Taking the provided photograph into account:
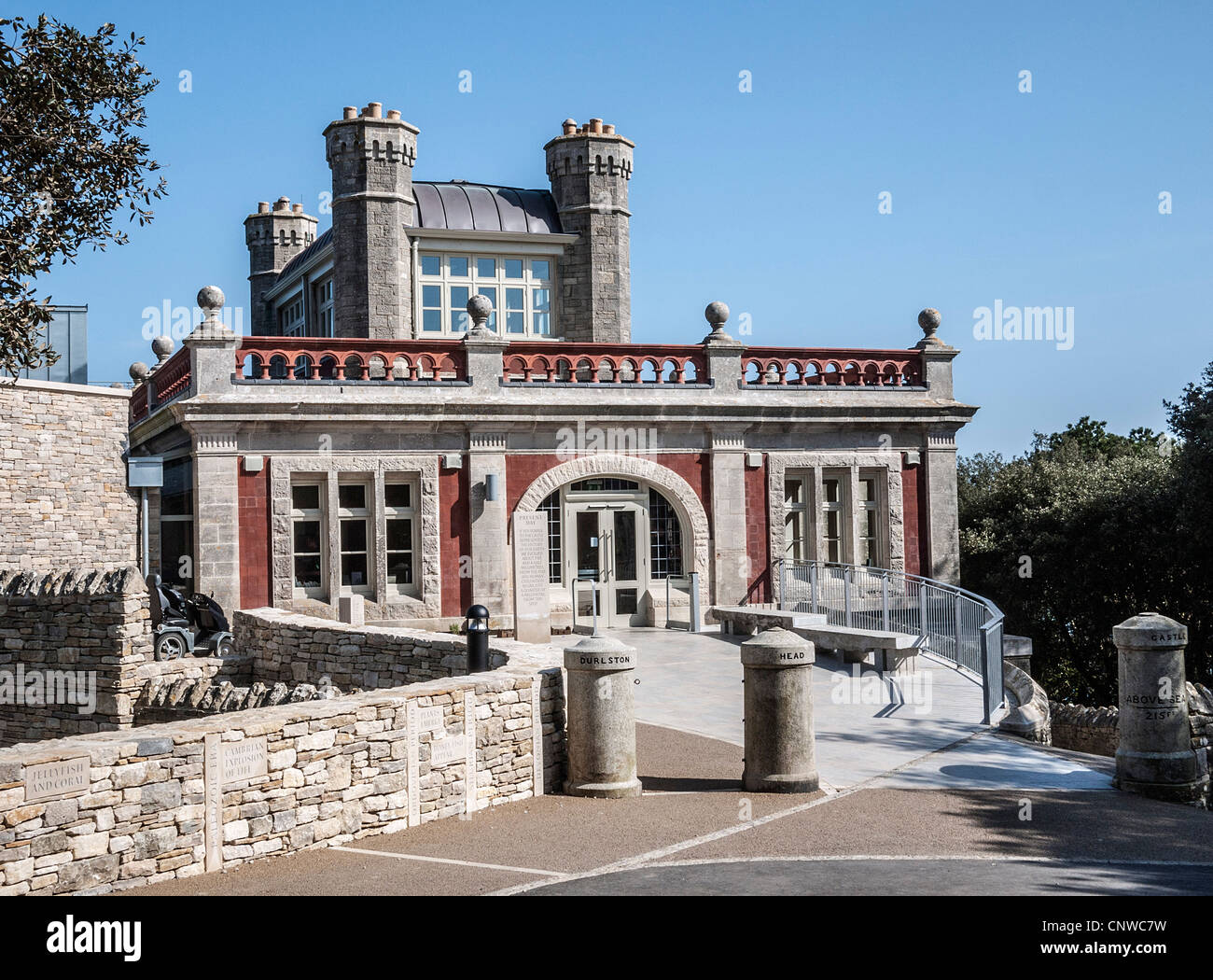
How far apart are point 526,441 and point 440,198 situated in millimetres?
6751

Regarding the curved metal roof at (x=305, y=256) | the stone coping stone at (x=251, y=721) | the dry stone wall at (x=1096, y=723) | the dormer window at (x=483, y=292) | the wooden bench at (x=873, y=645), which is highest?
the curved metal roof at (x=305, y=256)

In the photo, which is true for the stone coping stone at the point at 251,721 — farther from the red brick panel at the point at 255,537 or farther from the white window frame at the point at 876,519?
the white window frame at the point at 876,519

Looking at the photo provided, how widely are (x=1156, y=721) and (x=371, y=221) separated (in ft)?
55.1

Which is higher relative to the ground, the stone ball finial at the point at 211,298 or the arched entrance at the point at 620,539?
the stone ball finial at the point at 211,298

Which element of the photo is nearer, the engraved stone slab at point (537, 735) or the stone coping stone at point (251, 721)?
the stone coping stone at point (251, 721)

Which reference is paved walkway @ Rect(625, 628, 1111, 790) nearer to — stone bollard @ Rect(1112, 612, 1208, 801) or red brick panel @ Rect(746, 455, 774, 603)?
stone bollard @ Rect(1112, 612, 1208, 801)

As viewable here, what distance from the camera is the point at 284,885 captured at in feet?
23.0

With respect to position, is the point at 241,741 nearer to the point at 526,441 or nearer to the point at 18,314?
the point at 18,314

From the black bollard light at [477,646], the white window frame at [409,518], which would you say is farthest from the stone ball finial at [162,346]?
the black bollard light at [477,646]

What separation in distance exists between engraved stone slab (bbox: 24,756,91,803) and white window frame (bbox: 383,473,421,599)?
12259 millimetres

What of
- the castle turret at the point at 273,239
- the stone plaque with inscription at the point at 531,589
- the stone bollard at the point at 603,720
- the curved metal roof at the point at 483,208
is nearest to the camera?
the stone bollard at the point at 603,720

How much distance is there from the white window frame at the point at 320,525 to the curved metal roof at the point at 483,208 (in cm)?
655

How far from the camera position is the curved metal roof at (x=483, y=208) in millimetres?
23203

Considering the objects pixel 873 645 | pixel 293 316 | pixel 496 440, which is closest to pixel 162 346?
pixel 293 316
